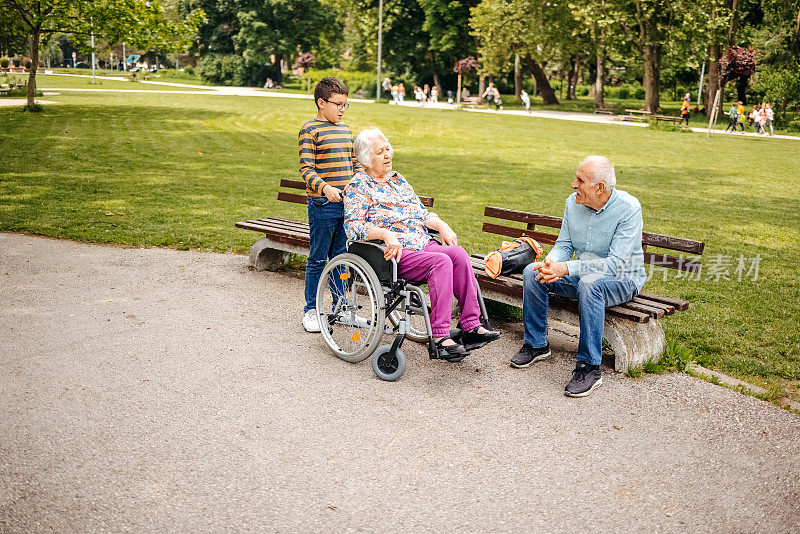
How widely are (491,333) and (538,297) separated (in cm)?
45

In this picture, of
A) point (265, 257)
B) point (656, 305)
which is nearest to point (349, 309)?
point (656, 305)

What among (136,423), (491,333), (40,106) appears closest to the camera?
(136,423)

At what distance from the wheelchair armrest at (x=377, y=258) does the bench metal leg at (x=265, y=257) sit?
247 cm

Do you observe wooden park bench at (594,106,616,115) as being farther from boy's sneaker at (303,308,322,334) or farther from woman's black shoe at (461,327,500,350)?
woman's black shoe at (461,327,500,350)

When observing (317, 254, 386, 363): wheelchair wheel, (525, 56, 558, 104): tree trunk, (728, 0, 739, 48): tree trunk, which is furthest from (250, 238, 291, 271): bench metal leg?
(525, 56, 558, 104): tree trunk

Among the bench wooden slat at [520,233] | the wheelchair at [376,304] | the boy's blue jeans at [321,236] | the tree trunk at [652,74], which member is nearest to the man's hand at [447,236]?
the wheelchair at [376,304]

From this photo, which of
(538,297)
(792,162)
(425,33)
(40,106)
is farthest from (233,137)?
(425,33)

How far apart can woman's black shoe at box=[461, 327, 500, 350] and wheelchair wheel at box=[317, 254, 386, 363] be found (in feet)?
1.75

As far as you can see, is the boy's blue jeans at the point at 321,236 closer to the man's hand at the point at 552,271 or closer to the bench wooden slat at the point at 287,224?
the bench wooden slat at the point at 287,224

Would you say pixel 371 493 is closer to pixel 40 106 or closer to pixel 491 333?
pixel 491 333

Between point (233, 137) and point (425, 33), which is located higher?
point (425, 33)

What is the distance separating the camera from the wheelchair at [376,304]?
4.65m

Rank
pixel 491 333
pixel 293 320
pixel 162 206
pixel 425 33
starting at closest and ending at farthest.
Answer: pixel 491 333
pixel 293 320
pixel 162 206
pixel 425 33

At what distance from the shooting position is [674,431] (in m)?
4.14
